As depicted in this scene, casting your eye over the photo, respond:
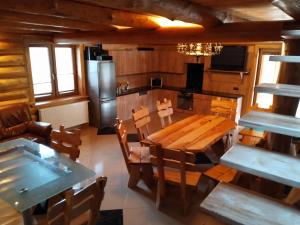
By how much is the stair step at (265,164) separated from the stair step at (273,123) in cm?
14

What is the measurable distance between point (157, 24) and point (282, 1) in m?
2.44

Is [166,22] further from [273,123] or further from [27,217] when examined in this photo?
[27,217]

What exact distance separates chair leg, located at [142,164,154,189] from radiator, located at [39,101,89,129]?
9.30ft

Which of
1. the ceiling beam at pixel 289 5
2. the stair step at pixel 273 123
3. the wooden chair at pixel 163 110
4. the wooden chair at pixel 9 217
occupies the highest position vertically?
the ceiling beam at pixel 289 5

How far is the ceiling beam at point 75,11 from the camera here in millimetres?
2123

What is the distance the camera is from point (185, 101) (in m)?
7.25

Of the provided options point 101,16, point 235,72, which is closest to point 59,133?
point 101,16

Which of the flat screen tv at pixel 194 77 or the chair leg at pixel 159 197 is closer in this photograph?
the chair leg at pixel 159 197

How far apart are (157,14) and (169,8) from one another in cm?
16

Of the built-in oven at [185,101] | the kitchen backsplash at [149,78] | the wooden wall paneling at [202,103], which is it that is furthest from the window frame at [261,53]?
the kitchen backsplash at [149,78]

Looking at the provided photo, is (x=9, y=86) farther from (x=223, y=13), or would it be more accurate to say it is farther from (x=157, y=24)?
(x=223, y=13)

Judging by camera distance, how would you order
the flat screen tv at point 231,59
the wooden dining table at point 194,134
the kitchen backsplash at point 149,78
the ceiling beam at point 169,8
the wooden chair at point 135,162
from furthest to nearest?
1. the kitchen backsplash at point 149,78
2. the flat screen tv at point 231,59
3. the wooden chair at point 135,162
4. the wooden dining table at point 194,134
5. the ceiling beam at point 169,8

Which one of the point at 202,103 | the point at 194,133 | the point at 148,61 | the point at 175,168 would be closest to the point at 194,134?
the point at 194,133

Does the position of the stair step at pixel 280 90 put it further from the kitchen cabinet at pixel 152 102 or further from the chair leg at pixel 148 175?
the kitchen cabinet at pixel 152 102
